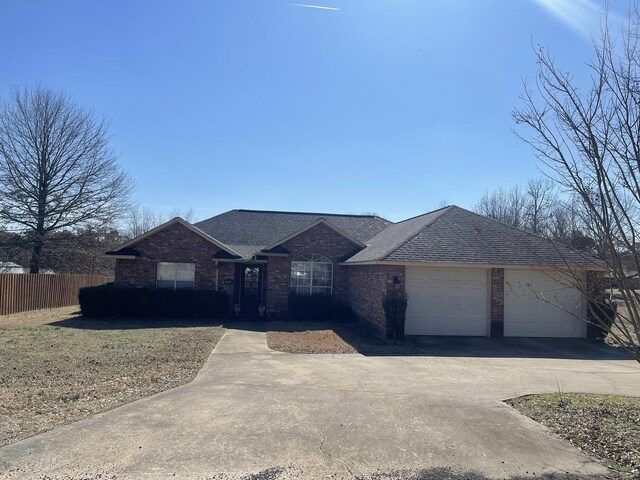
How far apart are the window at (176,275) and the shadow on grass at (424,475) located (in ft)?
53.2

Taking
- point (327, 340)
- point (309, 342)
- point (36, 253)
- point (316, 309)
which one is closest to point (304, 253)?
point (316, 309)

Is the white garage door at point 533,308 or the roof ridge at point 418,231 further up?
the roof ridge at point 418,231

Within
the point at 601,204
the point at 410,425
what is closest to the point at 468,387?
the point at 410,425

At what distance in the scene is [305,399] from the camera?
746 cm

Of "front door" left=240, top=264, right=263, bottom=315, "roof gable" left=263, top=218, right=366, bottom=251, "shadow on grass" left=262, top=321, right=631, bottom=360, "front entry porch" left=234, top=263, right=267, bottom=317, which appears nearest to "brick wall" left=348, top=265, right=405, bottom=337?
"shadow on grass" left=262, top=321, right=631, bottom=360

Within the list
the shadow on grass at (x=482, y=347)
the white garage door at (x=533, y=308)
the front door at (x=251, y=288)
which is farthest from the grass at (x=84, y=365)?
the white garage door at (x=533, y=308)

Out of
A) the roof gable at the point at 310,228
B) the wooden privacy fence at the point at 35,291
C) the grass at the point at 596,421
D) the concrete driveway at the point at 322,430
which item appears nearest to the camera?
the concrete driveway at the point at 322,430

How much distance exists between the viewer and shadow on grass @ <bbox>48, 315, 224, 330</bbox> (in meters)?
16.5

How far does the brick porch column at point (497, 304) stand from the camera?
50.1 feet

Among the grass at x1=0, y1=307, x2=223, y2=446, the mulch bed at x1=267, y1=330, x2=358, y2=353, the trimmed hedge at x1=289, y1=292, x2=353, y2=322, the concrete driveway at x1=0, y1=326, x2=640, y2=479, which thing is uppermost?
the trimmed hedge at x1=289, y1=292, x2=353, y2=322

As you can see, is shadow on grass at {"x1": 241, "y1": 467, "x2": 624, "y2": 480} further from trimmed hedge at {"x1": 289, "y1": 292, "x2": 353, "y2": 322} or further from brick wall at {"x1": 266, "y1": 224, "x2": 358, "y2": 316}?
brick wall at {"x1": 266, "y1": 224, "x2": 358, "y2": 316}

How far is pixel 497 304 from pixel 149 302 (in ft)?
44.9

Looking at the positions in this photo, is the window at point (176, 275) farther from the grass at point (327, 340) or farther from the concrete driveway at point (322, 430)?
the concrete driveway at point (322, 430)

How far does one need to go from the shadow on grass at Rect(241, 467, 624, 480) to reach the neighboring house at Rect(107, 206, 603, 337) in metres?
5.96
